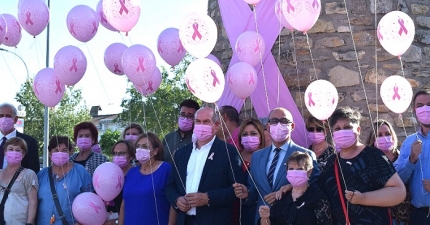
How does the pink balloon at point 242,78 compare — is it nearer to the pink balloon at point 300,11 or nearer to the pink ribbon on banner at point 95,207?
the pink balloon at point 300,11

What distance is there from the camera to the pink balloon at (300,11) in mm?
4758

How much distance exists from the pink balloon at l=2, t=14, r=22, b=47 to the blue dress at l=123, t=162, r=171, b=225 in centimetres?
229

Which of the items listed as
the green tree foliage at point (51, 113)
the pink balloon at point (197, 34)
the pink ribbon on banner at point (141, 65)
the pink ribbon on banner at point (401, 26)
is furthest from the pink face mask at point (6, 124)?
the green tree foliage at point (51, 113)

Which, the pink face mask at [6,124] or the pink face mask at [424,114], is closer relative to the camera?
the pink face mask at [424,114]

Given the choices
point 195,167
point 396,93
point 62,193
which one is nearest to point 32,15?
point 62,193

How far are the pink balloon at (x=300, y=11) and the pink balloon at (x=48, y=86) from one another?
2.24 metres

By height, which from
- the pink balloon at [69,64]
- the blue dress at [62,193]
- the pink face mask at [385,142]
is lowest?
the blue dress at [62,193]

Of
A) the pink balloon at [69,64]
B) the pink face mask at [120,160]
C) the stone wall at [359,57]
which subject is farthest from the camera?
the stone wall at [359,57]

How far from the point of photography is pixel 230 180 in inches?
178

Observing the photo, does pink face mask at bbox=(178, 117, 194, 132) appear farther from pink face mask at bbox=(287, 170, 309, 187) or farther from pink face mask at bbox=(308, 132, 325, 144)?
pink face mask at bbox=(287, 170, 309, 187)

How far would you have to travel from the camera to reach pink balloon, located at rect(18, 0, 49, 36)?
5637 mm

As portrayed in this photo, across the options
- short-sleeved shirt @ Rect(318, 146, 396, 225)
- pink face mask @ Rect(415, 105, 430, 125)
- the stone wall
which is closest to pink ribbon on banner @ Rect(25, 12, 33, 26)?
the stone wall

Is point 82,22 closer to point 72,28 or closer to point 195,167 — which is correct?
point 72,28

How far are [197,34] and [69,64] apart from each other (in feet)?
4.44
